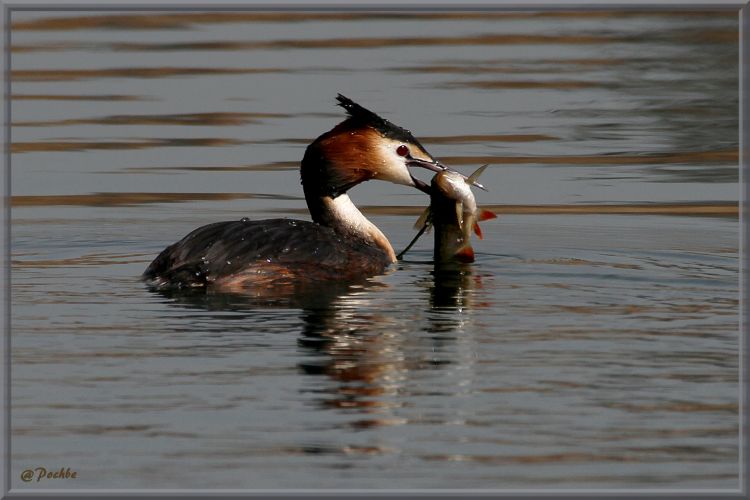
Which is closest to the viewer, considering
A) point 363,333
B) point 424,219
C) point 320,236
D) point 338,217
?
point 363,333

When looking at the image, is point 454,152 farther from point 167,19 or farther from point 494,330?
point 167,19

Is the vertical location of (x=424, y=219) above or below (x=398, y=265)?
above

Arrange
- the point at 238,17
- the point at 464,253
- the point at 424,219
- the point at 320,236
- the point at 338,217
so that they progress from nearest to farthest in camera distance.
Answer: the point at 320,236
the point at 464,253
the point at 338,217
the point at 424,219
the point at 238,17

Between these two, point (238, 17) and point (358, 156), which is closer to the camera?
point (358, 156)

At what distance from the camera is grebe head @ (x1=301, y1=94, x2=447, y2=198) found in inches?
450

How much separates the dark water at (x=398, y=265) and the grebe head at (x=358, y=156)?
0.69 m

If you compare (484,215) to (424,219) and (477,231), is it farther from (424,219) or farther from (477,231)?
(424,219)

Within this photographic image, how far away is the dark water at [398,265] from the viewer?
7199 millimetres

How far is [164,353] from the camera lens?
339 inches

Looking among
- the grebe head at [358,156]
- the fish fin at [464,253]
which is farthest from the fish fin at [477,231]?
the grebe head at [358,156]

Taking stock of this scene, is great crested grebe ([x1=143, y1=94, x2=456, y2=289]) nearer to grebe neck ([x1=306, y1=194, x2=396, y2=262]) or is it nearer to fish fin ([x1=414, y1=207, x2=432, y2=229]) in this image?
grebe neck ([x1=306, y1=194, x2=396, y2=262])

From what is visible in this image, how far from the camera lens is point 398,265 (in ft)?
37.6

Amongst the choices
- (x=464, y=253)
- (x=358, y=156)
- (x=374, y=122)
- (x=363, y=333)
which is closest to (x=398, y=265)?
(x=464, y=253)

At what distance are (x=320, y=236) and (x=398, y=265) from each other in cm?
88
